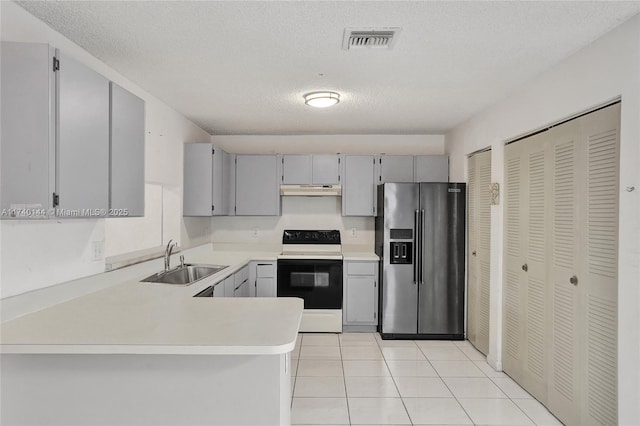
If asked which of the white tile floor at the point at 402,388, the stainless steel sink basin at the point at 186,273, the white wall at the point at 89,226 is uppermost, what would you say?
the white wall at the point at 89,226

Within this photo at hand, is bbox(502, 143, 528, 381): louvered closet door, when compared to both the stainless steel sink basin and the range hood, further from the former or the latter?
the stainless steel sink basin

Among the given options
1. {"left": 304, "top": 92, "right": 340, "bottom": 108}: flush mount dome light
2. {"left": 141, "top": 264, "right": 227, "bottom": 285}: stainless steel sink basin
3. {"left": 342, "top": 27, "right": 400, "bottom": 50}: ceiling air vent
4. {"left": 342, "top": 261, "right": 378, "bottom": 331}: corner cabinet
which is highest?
{"left": 342, "top": 27, "right": 400, "bottom": 50}: ceiling air vent

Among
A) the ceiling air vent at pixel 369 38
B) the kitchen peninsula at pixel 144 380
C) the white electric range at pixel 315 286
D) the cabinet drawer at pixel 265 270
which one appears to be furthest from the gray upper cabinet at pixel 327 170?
the kitchen peninsula at pixel 144 380

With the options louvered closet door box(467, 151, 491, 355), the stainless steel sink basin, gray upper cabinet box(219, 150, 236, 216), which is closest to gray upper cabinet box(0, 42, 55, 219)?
the stainless steel sink basin

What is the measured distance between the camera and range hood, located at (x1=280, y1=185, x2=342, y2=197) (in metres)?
4.81

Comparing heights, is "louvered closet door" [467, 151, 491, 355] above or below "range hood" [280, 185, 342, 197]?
below

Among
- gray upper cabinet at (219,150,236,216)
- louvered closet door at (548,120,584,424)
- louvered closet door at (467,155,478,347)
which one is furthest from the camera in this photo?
gray upper cabinet at (219,150,236,216)

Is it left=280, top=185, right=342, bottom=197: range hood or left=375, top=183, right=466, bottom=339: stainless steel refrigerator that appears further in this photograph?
left=280, top=185, right=342, bottom=197: range hood

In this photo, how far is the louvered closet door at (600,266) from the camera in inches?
82.7

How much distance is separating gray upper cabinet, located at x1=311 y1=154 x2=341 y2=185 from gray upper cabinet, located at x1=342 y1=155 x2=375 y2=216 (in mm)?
110

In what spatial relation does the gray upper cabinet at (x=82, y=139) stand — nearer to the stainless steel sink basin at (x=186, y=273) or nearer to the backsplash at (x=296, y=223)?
the stainless steel sink basin at (x=186, y=273)

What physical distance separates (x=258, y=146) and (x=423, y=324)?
303cm

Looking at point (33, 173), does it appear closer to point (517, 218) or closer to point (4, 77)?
point (4, 77)

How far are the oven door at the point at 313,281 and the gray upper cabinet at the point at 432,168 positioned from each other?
1.49 meters
